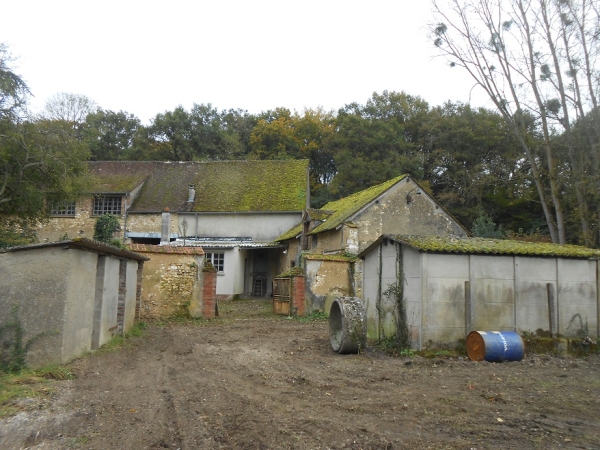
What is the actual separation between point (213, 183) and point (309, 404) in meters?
26.7

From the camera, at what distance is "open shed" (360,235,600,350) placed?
10.7 meters

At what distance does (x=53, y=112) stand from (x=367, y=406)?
43.9 m

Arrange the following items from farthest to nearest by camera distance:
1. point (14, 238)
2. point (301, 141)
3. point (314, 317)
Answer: point (301, 141)
point (14, 238)
point (314, 317)

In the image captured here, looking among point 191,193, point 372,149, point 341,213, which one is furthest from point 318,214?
point 372,149

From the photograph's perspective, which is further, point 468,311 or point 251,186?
point 251,186

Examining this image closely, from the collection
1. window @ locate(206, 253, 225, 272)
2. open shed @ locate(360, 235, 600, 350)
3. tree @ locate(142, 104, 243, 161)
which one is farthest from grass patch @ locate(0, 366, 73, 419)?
tree @ locate(142, 104, 243, 161)

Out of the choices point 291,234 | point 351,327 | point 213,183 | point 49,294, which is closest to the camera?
point 49,294

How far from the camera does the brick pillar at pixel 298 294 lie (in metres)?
19.1

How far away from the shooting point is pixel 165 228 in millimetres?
29594

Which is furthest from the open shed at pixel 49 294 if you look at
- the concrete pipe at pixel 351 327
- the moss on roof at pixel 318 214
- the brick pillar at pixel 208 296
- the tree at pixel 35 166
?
the moss on roof at pixel 318 214

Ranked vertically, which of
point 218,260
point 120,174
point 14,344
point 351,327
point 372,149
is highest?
point 372,149

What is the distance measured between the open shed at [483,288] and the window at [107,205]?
22.9m

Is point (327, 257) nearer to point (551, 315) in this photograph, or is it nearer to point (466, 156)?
point (551, 315)

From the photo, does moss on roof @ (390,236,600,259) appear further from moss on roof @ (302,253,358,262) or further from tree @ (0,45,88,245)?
tree @ (0,45,88,245)
